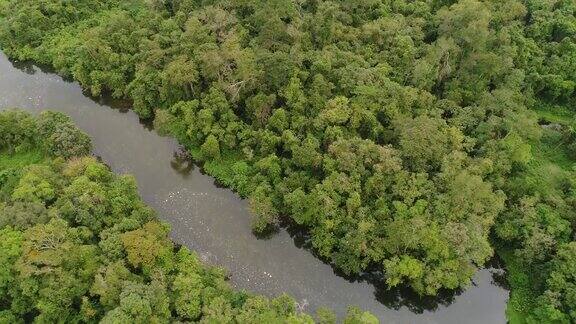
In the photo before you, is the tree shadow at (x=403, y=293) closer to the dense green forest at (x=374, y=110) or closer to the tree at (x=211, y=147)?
the dense green forest at (x=374, y=110)

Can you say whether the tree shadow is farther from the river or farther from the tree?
the tree

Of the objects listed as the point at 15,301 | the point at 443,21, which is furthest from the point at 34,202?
the point at 443,21

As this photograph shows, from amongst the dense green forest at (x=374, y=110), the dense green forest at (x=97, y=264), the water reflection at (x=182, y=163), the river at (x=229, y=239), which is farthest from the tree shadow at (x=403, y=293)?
the water reflection at (x=182, y=163)

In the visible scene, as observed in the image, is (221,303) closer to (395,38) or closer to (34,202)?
(34,202)

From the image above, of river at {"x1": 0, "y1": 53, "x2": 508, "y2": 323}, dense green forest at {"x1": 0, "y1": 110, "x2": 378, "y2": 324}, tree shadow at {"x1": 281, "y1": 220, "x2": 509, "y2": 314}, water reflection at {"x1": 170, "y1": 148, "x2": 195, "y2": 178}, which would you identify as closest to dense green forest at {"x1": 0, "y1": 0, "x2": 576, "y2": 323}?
tree shadow at {"x1": 281, "y1": 220, "x2": 509, "y2": 314}

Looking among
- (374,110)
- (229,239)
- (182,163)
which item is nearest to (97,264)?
(229,239)

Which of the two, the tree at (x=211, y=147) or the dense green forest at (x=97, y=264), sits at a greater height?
the tree at (x=211, y=147)
